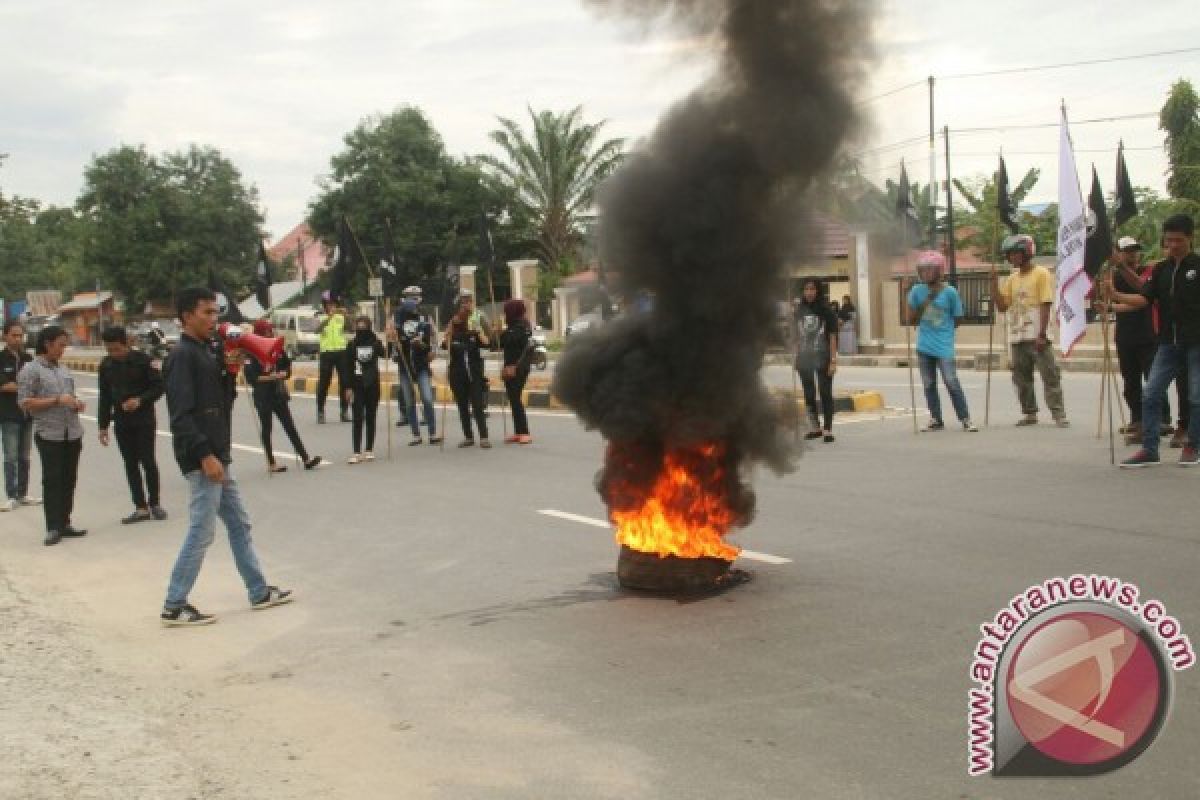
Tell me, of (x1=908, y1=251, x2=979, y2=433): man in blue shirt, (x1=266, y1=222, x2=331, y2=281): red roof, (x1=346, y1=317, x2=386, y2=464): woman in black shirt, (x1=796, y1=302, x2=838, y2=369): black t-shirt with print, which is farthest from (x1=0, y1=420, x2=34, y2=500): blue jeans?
(x1=266, y1=222, x2=331, y2=281): red roof

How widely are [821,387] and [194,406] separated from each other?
7480 millimetres

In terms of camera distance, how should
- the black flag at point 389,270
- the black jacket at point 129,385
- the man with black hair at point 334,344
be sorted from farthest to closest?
the black flag at point 389,270
the man with black hair at point 334,344
the black jacket at point 129,385

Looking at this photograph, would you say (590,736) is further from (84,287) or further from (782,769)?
(84,287)

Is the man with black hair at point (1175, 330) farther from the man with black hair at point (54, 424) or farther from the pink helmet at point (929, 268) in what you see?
the man with black hair at point (54, 424)

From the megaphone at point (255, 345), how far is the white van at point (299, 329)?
33.1 metres

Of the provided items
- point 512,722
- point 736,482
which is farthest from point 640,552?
point 512,722

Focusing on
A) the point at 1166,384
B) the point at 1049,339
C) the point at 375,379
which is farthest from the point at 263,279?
the point at 1166,384

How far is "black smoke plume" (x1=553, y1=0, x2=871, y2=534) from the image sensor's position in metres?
6.06

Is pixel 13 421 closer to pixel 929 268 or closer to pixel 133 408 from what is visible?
pixel 133 408

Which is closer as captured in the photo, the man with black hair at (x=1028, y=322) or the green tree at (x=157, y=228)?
the man with black hair at (x=1028, y=322)

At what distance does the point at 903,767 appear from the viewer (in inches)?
152

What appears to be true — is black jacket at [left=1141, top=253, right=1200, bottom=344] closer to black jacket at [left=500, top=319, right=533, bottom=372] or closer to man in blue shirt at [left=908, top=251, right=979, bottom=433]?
man in blue shirt at [left=908, top=251, right=979, bottom=433]

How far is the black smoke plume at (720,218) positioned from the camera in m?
6.06

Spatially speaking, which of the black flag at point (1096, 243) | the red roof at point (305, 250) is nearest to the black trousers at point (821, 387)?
the black flag at point (1096, 243)
